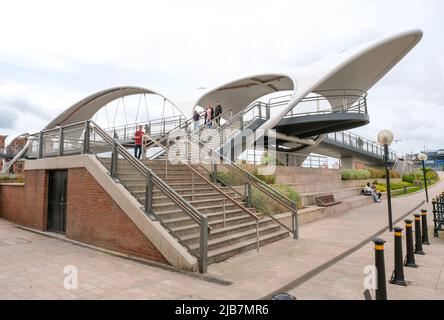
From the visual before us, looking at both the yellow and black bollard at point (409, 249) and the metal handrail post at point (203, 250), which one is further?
the yellow and black bollard at point (409, 249)

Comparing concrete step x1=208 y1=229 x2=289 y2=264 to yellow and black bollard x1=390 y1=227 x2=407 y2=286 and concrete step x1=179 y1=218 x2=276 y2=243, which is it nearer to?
concrete step x1=179 y1=218 x2=276 y2=243

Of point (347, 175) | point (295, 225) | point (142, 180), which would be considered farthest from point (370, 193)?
point (142, 180)

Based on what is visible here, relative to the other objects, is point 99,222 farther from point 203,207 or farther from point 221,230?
point 221,230

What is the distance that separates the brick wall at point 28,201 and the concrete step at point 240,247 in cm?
647

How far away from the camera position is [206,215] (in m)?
7.22

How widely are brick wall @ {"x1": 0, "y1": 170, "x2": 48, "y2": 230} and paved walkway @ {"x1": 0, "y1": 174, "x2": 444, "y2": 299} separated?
175 centimetres

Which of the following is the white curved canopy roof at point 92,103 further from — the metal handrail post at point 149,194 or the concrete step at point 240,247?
the metal handrail post at point 149,194

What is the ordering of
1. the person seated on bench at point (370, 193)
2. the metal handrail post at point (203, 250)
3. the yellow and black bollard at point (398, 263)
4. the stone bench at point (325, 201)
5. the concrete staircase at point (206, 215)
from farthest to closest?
the person seated on bench at point (370, 193), the stone bench at point (325, 201), the concrete staircase at point (206, 215), the metal handrail post at point (203, 250), the yellow and black bollard at point (398, 263)

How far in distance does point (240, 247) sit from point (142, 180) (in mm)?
2799

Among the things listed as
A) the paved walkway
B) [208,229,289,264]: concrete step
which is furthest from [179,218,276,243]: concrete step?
the paved walkway

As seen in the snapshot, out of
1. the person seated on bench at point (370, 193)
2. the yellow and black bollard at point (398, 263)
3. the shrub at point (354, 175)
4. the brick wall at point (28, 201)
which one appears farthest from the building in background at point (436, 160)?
the brick wall at point (28, 201)

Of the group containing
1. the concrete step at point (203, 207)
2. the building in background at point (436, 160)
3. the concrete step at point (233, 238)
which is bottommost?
the concrete step at point (233, 238)

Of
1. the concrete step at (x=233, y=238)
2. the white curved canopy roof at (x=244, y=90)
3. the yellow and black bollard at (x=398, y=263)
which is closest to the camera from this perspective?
the yellow and black bollard at (x=398, y=263)

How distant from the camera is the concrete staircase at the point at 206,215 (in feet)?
21.6
